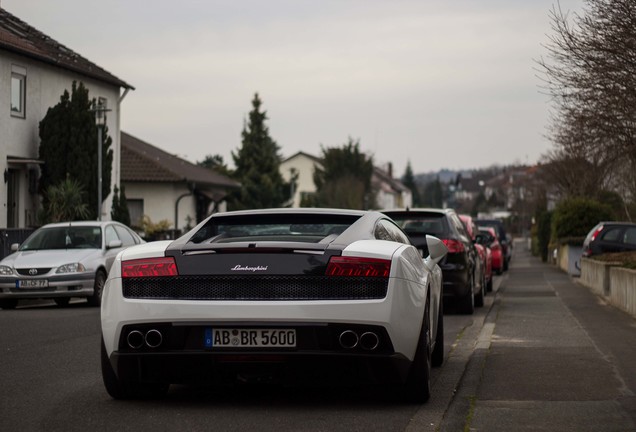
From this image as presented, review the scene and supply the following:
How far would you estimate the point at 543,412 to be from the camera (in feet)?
24.2

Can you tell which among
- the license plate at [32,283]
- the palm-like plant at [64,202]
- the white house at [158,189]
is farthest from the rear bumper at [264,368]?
the white house at [158,189]

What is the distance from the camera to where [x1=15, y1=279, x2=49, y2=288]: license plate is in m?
18.8

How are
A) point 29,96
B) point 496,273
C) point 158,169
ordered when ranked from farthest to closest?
point 158,169, point 496,273, point 29,96

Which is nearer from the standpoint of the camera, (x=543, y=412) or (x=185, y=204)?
(x=543, y=412)

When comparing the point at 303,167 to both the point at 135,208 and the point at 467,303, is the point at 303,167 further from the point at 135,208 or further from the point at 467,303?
the point at 467,303

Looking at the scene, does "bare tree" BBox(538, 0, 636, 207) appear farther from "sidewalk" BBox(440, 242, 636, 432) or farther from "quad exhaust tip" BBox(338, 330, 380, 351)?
"quad exhaust tip" BBox(338, 330, 380, 351)

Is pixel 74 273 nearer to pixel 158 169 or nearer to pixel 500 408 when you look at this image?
pixel 500 408

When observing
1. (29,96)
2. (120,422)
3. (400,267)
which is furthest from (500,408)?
(29,96)

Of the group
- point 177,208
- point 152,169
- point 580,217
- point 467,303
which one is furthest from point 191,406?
point 152,169

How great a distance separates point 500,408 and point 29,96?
92.8 feet

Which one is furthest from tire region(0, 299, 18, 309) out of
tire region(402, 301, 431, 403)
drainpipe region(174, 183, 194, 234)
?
drainpipe region(174, 183, 194, 234)

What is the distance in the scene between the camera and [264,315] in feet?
23.3

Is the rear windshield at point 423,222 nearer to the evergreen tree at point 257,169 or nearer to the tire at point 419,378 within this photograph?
the tire at point 419,378

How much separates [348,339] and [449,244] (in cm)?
999
